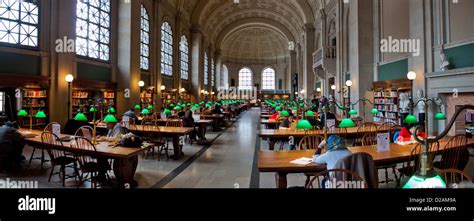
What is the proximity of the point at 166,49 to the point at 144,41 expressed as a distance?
12.5 feet

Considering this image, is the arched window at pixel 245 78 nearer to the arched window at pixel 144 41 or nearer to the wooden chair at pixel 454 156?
the arched window at pixel 144 41

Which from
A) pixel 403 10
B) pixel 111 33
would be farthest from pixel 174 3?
pixel 403 10

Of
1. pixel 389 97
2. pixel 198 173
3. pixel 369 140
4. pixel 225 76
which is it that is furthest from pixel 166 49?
pixel 225 76

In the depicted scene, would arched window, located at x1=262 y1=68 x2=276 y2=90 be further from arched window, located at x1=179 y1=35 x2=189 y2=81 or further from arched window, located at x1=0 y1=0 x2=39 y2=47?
arched window, located at x1=0 y1=0 x2=39 y2=47

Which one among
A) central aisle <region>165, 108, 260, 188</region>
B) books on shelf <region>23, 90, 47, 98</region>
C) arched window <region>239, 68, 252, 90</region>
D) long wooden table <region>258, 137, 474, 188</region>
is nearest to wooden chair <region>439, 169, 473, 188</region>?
long wooden table <region>258, 137, 474, 188</region>

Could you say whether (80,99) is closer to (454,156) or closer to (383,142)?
(383,142)

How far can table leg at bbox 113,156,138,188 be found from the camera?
4.71 m

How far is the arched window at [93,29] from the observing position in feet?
38.9

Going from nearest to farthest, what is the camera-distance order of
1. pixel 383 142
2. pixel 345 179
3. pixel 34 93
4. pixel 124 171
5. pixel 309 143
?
pixel 345 179 < pixel 383 142 < pixel 124 171 < pixel 309 143 < pixel 34 93

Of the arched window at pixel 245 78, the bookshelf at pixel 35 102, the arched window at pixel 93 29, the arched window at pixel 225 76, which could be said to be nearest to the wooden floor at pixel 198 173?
the bookshelf at pixel 35 102

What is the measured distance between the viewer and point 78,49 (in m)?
11.7

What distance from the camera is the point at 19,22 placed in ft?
29.7

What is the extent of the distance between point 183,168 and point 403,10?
1087cm
